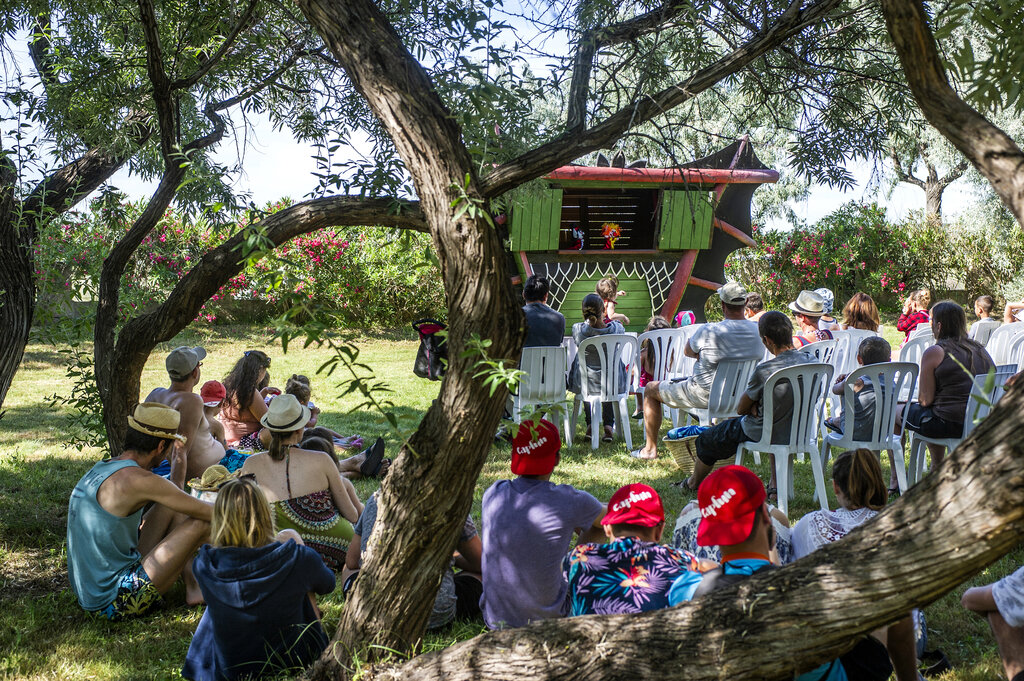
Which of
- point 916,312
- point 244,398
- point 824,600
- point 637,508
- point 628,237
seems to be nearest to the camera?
point 824,600

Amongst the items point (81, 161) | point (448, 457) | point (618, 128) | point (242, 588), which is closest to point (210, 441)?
point (81, 161)

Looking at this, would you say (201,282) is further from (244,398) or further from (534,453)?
(244,398)

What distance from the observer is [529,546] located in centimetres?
337

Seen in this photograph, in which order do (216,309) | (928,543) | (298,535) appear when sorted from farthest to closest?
(216,309), (298,535), (928,543)

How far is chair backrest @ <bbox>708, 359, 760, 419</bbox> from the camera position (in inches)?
250

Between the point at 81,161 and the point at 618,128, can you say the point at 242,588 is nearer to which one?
the point at 618,128

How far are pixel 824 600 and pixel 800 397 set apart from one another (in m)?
3.75

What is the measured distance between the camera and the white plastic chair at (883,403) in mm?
5320

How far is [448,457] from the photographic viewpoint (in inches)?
104

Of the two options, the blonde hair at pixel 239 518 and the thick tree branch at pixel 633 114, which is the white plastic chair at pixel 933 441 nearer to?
the thick tree branch at pixel 633 114

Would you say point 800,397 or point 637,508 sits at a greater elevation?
point 800,397

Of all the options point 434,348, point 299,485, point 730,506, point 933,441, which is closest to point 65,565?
point 299,485

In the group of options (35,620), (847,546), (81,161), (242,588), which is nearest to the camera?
(847,546)

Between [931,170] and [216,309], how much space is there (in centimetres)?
1833
